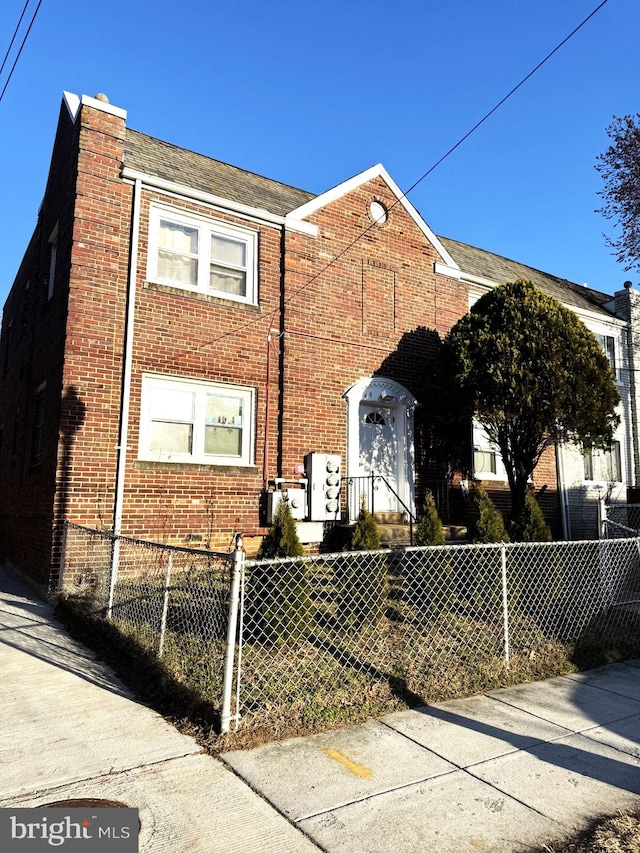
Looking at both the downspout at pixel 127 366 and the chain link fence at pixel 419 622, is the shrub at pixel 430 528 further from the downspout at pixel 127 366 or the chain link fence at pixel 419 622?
the downspout at pixel 127 366

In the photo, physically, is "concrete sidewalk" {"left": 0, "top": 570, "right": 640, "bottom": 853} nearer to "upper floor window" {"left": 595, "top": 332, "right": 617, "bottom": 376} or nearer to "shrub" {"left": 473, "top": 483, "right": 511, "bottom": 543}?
"shrub" {"left": 473, "top": 483, "right": 511, "bottom": 543}

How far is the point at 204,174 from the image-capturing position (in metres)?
10.9

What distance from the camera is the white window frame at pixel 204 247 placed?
376 inches

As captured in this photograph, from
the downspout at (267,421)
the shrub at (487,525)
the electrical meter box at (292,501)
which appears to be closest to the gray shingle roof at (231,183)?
the downspout at (267,421)

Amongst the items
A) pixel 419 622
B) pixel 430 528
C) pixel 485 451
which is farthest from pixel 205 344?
pixel 485 451

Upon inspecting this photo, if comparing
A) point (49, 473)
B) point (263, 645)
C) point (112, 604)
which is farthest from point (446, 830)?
point (49, 473)

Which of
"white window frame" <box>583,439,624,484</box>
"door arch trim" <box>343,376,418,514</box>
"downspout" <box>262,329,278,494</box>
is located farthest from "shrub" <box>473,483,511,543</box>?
"white window frame" <box>583,439,624,484</box>

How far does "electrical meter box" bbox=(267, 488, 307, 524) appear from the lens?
969cm

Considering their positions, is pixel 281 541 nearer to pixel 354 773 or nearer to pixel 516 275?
pixel 354 773

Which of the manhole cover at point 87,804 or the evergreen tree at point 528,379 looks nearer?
the manhole cover at point 87,804

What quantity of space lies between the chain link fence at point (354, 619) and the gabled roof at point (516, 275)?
811 centimetres

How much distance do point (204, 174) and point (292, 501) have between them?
20.4 feet

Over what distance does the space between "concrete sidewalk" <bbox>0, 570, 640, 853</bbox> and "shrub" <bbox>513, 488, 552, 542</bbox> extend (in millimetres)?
3417

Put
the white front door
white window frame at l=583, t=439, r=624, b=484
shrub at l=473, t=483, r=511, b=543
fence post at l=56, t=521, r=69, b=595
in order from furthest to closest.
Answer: white window frame at l=583, t=439, r=624, b=484, the white front door, fence post at l=56, t=521, r=69, b=595, shrub at l=473, t=483, r=511, b=543
